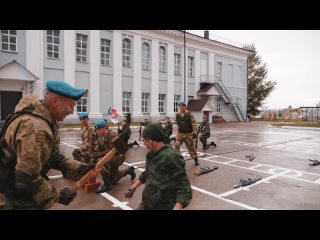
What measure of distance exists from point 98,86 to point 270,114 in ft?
137

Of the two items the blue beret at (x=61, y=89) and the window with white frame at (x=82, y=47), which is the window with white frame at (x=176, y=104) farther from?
the blue beret at (x=61, y=89)

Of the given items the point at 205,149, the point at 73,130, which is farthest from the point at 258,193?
the point at 73,130

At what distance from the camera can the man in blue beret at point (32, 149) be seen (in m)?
1.92

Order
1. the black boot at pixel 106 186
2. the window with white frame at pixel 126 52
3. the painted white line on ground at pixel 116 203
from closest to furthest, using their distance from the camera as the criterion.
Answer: the painted white line on ground at pixel 116 203 < the black boot at pixel 106 186 < the window with white frame at pixel 126 52

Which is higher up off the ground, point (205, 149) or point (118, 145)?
point (118, 145)

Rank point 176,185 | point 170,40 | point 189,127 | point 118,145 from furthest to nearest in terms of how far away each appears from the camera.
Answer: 1. point 170,40
2. point 189,127
3. point 176,185
4. point 118,145

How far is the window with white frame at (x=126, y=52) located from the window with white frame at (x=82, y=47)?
412 cm

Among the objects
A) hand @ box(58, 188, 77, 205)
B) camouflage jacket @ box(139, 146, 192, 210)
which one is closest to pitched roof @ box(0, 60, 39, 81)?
camouflage jacket @ box(139, 146, 192, 210)

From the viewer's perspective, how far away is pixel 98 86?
25.4m

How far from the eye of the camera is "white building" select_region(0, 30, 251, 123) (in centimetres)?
2112

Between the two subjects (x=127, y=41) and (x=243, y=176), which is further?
(x=127, y=41)

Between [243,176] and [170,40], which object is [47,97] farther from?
[170,40]

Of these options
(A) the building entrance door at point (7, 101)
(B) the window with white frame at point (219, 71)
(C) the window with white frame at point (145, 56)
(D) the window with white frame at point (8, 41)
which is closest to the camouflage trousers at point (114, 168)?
(A) the building entrance door at point (7, 101)

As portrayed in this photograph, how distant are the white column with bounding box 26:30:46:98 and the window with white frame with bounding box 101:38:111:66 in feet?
19.0
